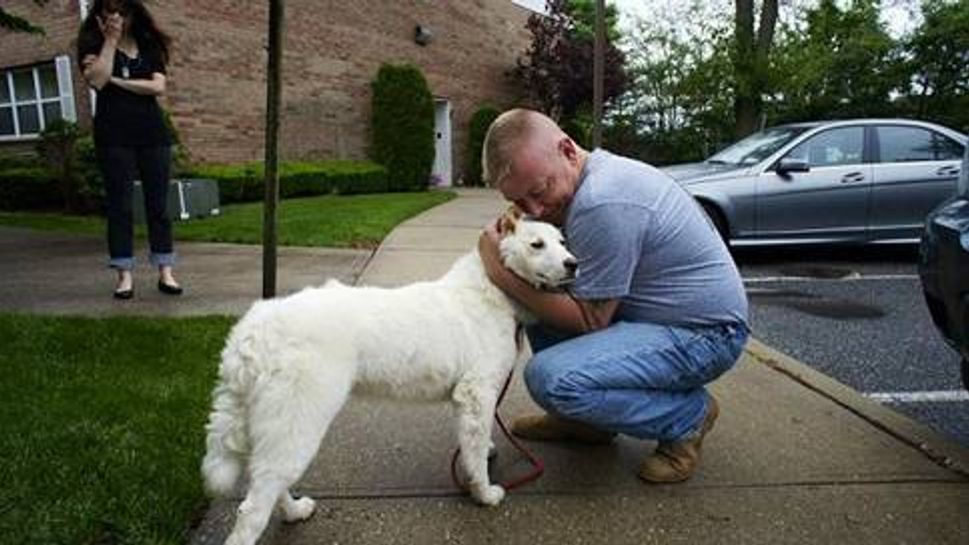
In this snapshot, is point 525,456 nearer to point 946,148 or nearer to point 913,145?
point 913,145

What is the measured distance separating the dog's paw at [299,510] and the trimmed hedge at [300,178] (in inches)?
401

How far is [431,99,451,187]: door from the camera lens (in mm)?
23688

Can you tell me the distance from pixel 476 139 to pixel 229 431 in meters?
22.4

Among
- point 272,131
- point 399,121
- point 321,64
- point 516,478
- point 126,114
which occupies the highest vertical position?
point 321,64

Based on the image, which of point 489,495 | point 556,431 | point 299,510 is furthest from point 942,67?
point 299,510

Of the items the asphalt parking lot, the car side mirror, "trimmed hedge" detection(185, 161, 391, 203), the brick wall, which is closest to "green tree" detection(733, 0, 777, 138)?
the asphalt parking lot

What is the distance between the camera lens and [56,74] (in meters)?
15.2

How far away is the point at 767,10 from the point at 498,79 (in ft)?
33.2

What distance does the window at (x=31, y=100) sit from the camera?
601 inches

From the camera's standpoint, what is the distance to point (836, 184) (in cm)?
874

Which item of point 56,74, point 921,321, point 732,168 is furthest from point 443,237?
point 56,74

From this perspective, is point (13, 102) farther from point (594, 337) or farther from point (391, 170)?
point (594, 337)

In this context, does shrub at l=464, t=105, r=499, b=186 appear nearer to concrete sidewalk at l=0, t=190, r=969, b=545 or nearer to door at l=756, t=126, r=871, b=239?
door at l=756, t=126, r=871, b=239

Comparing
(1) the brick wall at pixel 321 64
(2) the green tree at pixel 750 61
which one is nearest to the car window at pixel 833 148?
(2) the green tree at pixel 750 61
